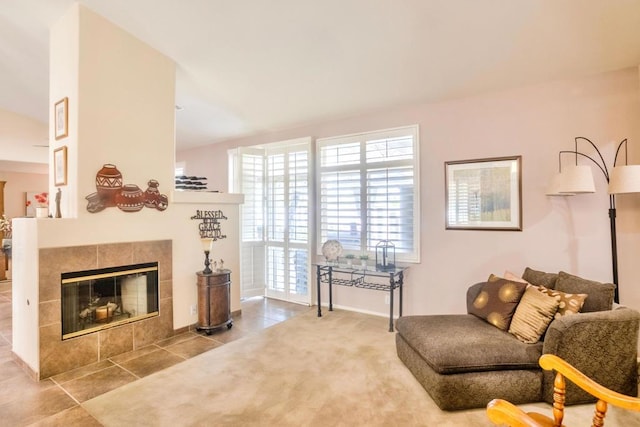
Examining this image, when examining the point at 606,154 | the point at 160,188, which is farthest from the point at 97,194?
the point at 606,154

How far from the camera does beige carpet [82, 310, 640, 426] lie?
2.25 meters

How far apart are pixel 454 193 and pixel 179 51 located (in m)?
3.39

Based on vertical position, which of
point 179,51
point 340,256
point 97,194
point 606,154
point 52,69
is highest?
point 179,51

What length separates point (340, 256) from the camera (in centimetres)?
450

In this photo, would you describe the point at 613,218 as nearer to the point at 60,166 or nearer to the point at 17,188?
the point at 60,166

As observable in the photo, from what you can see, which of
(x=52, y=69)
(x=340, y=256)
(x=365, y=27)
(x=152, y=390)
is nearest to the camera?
(x=152, y=390)

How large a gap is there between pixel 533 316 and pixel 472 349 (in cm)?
54

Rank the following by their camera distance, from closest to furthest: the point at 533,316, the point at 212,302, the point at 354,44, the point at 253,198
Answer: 1. the point at 533,316
2. the point at 354,44
3. the point at 212,302
4. the point at 253,198

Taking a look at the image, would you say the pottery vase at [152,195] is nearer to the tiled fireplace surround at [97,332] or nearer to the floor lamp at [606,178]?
the tiled fireplace surround at [97,332]

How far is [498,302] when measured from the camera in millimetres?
2822

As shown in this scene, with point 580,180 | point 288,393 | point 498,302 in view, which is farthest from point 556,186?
point 288,393

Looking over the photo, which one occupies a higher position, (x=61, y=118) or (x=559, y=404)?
(x=61, y=118)

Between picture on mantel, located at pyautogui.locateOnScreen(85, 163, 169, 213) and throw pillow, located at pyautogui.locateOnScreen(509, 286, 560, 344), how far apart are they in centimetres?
356

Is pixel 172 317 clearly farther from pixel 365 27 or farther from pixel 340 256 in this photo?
pixel 365 27
